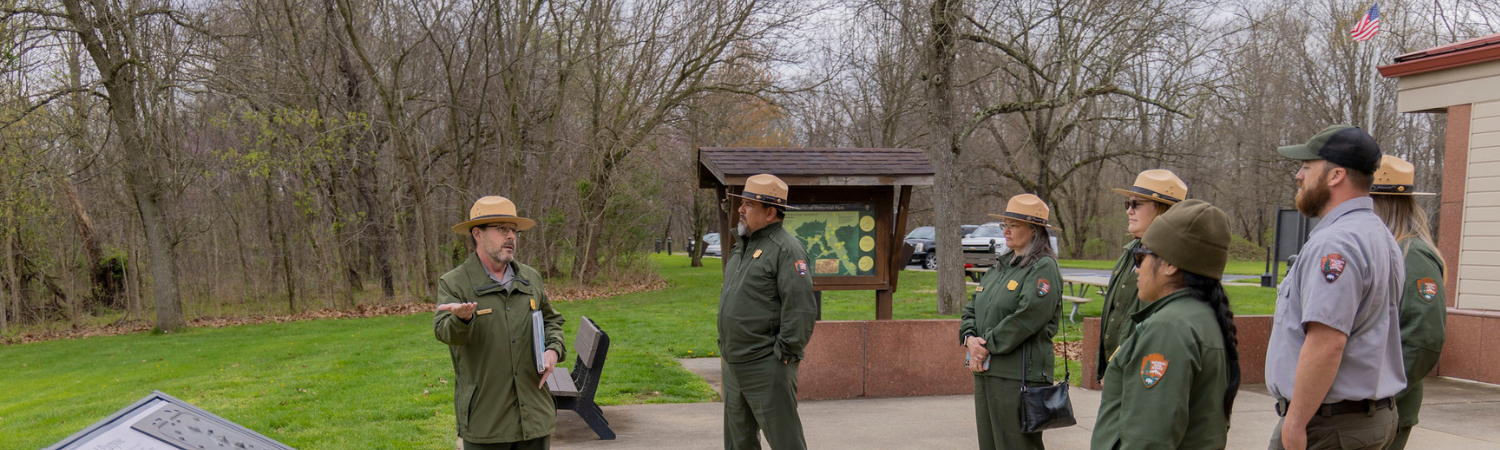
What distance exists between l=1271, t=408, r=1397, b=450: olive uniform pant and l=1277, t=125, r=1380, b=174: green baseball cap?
0.79 m

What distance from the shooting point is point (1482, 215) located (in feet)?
28.3

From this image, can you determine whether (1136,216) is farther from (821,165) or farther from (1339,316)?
(821,165)

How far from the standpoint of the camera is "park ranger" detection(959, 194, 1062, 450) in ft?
14.5

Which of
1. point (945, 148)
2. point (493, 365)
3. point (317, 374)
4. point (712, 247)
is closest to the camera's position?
point (493, 365)

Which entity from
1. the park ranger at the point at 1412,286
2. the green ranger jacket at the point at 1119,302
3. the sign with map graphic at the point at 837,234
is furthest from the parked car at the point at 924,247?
the park ranger at the point at 1412,286

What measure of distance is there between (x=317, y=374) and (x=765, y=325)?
656 cm

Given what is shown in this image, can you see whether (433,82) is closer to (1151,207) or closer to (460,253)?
(460,253)

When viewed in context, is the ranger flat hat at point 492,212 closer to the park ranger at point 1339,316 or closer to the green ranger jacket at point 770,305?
the green ranger jacket at point 770,305

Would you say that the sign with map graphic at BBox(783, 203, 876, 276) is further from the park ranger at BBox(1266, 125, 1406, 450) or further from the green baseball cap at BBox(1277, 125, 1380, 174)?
the green baseball cap at BBox(1277, 125, 1380, 174)

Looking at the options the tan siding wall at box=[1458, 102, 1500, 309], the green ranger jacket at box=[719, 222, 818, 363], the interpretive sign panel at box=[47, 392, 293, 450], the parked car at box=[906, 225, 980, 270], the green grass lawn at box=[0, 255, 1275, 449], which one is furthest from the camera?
the parked car at box=[906, 225, 980, 270]

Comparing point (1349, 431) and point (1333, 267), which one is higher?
point (1333, 267)

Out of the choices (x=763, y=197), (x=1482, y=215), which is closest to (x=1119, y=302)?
(x=763, y=197)

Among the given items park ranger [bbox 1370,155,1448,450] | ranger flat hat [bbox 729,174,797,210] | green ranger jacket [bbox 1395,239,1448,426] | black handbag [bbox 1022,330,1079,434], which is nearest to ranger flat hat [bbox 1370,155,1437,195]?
park ranger [bbox 1370,155,1448,450]

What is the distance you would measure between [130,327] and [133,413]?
1572 cm
